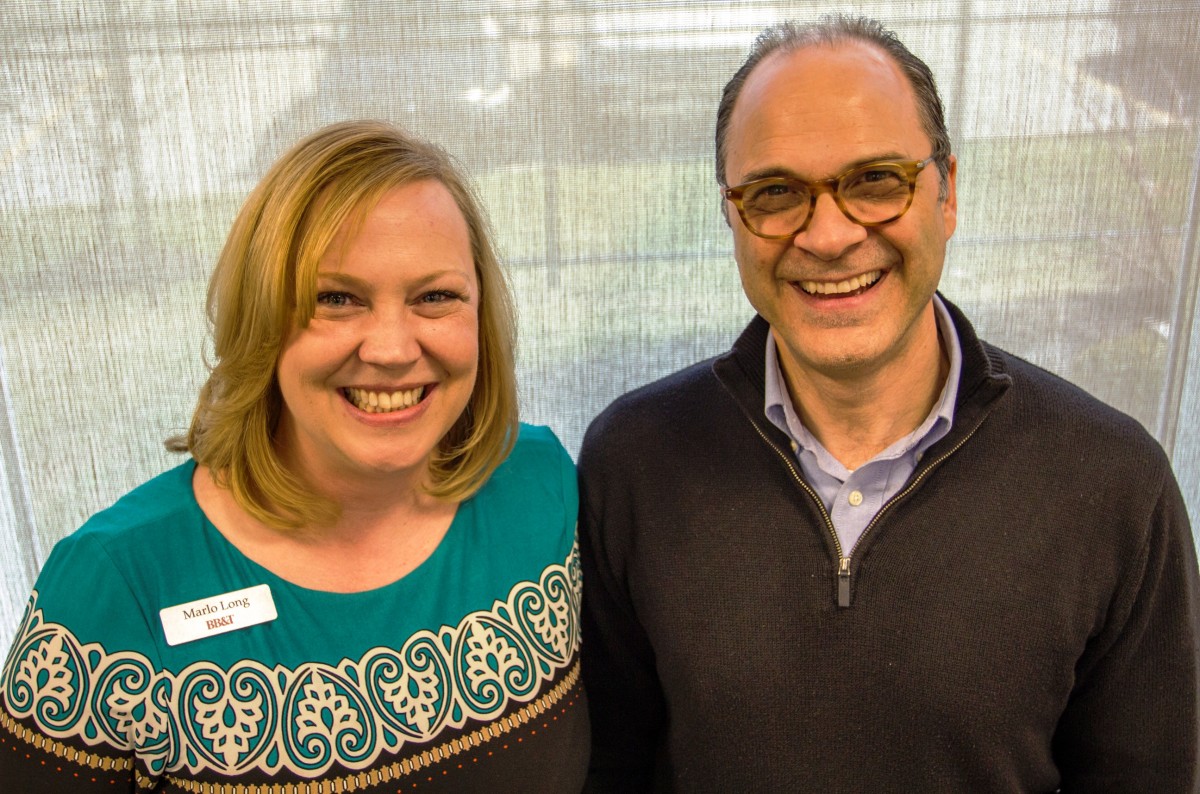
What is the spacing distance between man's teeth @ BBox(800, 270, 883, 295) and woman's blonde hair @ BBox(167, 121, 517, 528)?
1.57ft

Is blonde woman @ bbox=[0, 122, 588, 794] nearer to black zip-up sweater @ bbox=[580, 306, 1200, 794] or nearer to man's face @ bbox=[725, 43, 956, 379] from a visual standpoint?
black zip-up sweater @ bbox=[580, 306, 1200, 794]

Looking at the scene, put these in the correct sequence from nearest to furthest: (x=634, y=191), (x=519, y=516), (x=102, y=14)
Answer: (x=519, y=516)
(x=102, y=14)
(x=634, y=191)

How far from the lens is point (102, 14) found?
1600 mm

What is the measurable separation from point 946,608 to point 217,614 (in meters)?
0.99

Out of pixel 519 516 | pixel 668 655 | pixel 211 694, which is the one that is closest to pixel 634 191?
pixel 519 516

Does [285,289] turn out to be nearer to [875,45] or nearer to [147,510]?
[147,510]

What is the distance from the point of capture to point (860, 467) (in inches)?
54.7

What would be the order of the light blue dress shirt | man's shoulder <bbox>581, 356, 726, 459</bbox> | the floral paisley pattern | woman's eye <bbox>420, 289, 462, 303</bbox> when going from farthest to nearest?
man's shoulder <bbox>581, 356, 726, 459</bbox>
the light blue dress shirt
woman's eye <bbox>420, 289, 462, 303</bbox>
the floral paisley pattern

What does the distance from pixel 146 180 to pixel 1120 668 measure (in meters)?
1.78

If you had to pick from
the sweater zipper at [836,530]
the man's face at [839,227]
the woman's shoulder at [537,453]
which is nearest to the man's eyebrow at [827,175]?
the man's face at [839,227]

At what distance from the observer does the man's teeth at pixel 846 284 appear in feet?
4.42

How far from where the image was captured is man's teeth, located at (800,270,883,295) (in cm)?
135

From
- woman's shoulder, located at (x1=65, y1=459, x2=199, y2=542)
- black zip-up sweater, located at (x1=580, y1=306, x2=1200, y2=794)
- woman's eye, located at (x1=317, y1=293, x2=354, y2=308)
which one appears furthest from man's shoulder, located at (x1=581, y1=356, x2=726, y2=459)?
woman's shoulder, located at (x1=65, y1=459, x2=199, y2=542)

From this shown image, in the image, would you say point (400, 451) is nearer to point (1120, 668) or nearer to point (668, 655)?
point (668, 655)
